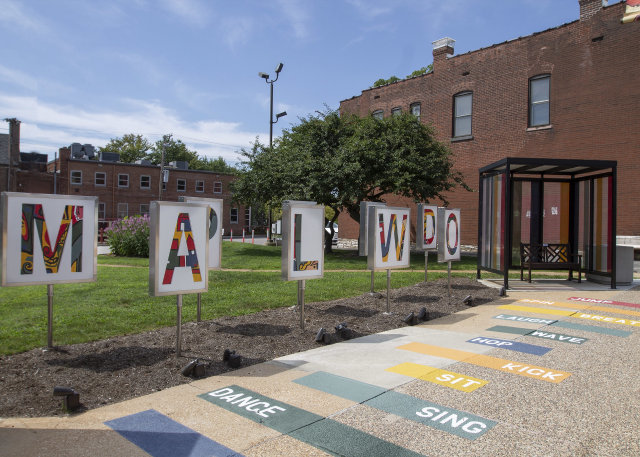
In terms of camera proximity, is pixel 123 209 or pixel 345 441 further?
pixel 123 209

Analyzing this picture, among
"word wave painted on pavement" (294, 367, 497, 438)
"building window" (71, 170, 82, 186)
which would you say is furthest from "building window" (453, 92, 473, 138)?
"building window" (71, 170, 82, 186)

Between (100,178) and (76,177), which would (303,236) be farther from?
(100,178)

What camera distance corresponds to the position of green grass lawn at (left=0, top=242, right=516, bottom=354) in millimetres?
7113

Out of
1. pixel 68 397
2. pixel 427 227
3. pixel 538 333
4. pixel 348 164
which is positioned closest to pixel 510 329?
pixel 538 333

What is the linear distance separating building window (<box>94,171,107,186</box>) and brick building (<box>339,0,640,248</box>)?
36.3 metres

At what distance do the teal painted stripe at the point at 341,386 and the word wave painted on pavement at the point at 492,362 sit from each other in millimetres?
1579

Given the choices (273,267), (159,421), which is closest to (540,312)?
(159,421)

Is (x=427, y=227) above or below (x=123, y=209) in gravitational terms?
below

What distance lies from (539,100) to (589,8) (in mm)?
4145

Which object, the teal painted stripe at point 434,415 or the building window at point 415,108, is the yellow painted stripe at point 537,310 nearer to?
the teal painted stripe at point 434,415

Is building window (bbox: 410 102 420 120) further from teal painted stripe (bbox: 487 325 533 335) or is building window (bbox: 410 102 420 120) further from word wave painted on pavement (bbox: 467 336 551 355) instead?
word wave painted on pavement (bbox: 467 336 551 355)

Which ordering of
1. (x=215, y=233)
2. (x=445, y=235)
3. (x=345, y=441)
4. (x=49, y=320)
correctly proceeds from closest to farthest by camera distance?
(x=345, y=441) → (x=49, y=320) → (x=215, y=233) → (x=445, y=235)

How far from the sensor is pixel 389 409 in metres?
4.39

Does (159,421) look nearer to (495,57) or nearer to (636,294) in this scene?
(636,294)
